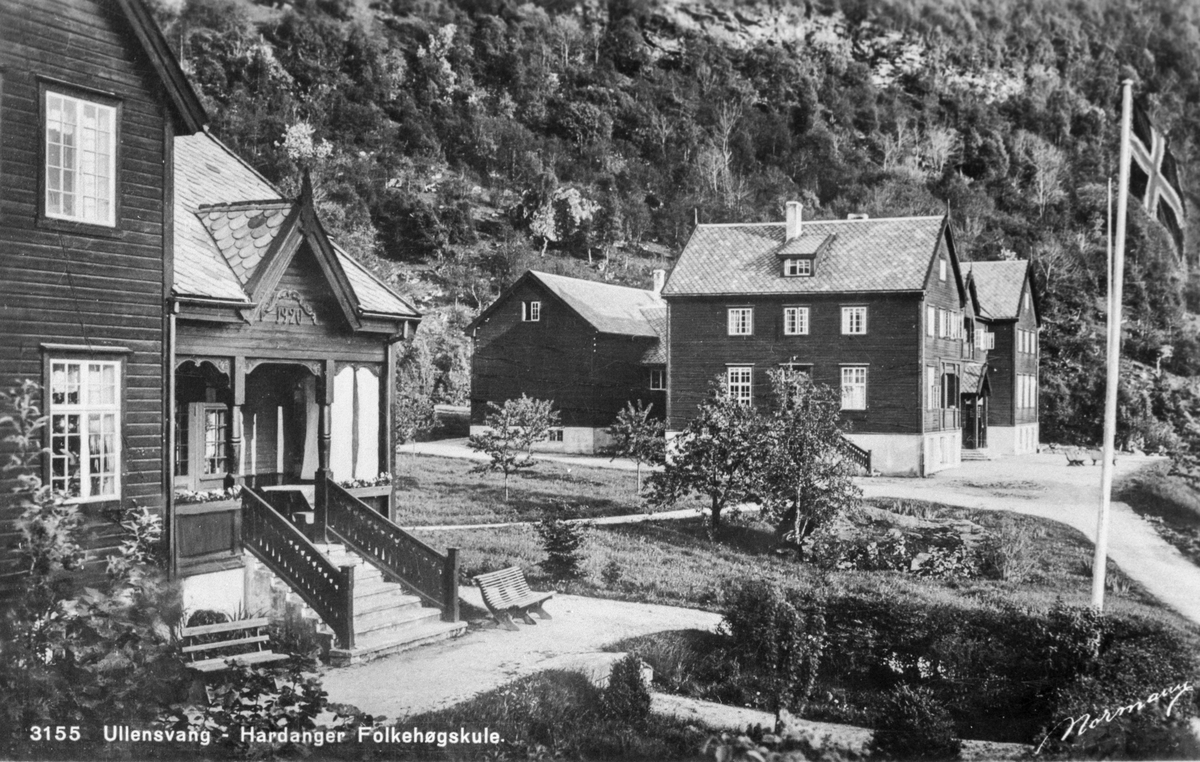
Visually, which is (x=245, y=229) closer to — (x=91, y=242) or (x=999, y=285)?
(x=91, y=242)

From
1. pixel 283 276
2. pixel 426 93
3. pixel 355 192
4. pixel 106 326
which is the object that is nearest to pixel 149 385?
pixel 106 326

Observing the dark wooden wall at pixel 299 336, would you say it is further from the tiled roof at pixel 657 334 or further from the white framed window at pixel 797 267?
the white framed window at pixel 797 267

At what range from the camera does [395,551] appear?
10.7m

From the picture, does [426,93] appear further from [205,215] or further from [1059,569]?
[1059,569]

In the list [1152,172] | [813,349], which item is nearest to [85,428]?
[813,349]

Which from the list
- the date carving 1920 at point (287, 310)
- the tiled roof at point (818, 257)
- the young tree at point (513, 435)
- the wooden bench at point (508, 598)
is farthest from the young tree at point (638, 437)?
the date carving 1920 at point (287, 310)

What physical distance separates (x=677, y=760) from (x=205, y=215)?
25.9 feet

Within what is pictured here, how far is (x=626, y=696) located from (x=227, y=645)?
384 centimetres

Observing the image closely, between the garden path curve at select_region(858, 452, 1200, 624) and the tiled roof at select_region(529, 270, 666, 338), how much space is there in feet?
13.0

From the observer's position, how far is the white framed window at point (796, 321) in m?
13.5

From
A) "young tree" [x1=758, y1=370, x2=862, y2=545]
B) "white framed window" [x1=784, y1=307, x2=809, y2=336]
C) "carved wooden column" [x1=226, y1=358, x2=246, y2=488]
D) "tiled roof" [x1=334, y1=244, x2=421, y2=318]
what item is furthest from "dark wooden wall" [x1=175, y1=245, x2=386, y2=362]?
"white framed window" [x1=784, y1=307, x2=809, y2=336]

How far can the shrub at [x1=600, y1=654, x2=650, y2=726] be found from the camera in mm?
8617
